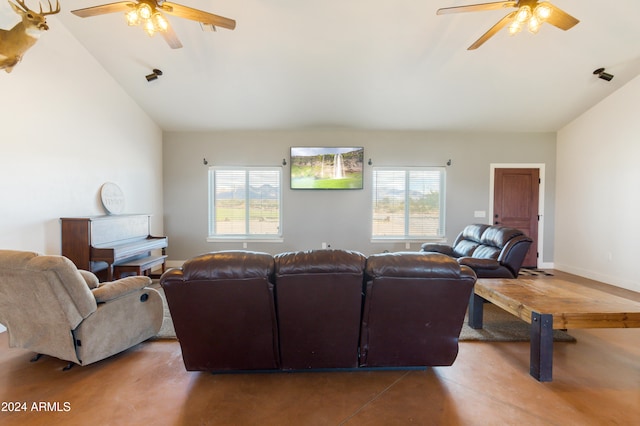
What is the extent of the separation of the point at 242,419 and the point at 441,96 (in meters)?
5.13

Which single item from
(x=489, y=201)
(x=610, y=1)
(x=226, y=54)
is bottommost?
(x=489, y=201)

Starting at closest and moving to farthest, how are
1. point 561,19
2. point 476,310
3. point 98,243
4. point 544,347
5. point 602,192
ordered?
point 544,347
point 561,19
point 476,310
point 98,243
point 602,192

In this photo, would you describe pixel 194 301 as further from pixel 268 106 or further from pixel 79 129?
pixel 268 106

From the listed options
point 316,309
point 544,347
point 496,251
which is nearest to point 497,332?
point 544,347

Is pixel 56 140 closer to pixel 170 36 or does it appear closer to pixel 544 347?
pixel 170 36

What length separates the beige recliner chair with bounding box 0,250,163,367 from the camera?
6.42 ft

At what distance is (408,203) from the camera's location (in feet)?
19.2

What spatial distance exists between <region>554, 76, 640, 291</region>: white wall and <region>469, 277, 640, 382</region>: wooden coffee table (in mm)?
3023

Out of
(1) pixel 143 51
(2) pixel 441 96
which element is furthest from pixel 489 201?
(1) pixel 143 51

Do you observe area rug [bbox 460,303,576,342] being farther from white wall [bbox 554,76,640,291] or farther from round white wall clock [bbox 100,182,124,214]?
round white wall clock [bbox 100,182,124,214]

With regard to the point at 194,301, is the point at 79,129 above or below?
above

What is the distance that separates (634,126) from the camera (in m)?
4.31

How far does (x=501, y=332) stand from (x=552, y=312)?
0.93 meters

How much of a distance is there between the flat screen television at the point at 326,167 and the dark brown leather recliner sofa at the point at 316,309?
3911mm
